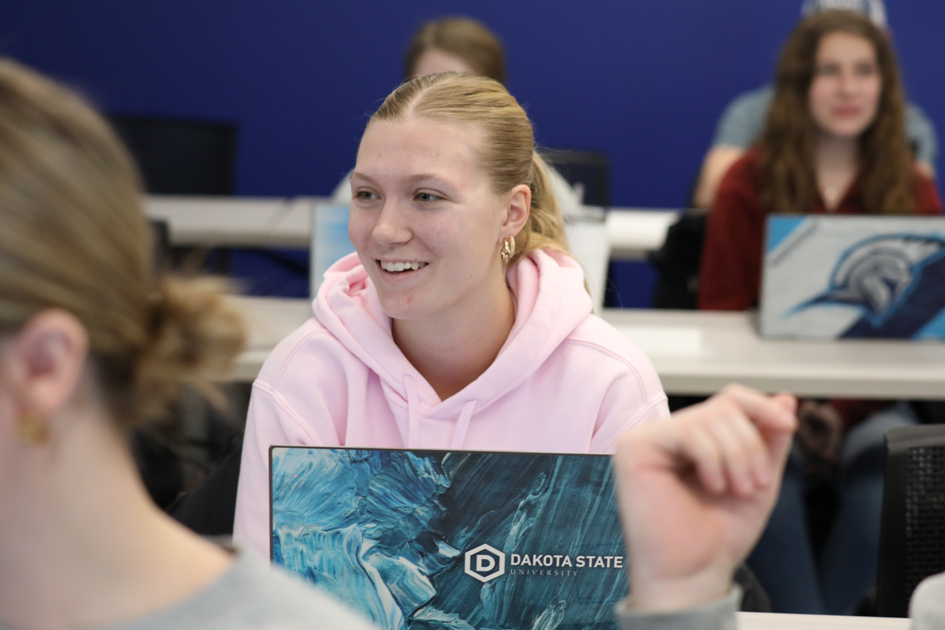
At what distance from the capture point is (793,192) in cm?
254

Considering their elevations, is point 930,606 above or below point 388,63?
below

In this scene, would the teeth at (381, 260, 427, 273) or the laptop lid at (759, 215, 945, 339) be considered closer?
→ the teeth at (381, 260, 427, 273)

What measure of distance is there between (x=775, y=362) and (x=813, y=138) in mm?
767

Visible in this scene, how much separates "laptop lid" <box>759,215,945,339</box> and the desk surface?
1.7 inches

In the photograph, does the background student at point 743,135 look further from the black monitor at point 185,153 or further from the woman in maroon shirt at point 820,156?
the black monitor at point 185,153

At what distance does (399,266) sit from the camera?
1295 millimetres

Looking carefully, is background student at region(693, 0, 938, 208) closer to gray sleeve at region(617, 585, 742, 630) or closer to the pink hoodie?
the pink hoodie

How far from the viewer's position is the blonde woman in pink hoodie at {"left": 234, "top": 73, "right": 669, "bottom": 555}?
50.4 inches

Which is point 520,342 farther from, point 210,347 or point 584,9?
point 584,9

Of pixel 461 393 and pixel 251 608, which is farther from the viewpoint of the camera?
pixel 461 393

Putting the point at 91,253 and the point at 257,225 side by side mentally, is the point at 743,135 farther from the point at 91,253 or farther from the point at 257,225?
the point at 91,253

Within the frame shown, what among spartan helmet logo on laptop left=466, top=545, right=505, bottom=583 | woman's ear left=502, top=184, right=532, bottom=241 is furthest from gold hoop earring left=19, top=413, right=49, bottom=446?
woman's ear left=502, top=184, right=532, bottom=241

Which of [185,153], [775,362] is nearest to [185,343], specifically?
[775,362]

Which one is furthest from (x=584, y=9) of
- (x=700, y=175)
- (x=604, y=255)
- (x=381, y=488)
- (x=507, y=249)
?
(x=381, y=488)
